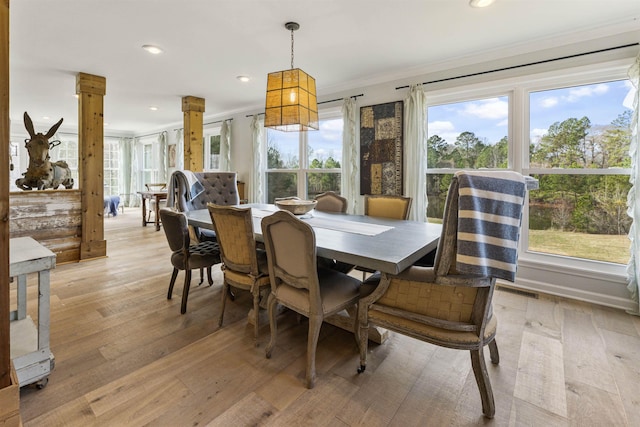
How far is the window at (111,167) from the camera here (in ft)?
30.3

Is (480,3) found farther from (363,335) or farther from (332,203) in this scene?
(363,335)

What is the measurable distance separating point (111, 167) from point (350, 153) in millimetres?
8451

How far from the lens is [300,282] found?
167 centimetres

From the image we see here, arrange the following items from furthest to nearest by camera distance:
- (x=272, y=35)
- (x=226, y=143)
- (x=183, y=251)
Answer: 1. (x=226, y=143)
2. (x=272, y=35)
3. (x=183, y=251)

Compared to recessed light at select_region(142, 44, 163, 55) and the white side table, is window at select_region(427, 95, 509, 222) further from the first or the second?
the white side table

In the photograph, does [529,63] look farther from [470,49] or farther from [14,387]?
[14,387]

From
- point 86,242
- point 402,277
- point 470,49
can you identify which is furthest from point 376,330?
point 86,242

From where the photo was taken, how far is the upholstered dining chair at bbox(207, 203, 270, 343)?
6.30ft

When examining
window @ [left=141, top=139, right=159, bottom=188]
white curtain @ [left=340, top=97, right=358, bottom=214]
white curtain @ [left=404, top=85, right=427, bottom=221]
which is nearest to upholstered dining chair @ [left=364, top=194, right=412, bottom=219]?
white curtain @ [left=404, top=85, right=427, bottom=221]

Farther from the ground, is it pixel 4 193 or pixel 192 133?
pixel 192 133

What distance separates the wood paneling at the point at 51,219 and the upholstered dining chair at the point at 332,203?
3.12 metres

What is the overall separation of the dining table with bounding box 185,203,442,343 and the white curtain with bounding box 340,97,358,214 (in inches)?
62.5

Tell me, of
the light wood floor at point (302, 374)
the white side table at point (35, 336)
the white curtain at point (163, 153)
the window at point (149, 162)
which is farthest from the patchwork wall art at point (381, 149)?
the window at point (149, 162)

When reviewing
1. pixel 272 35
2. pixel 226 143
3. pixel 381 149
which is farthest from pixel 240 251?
pixel 226 143
